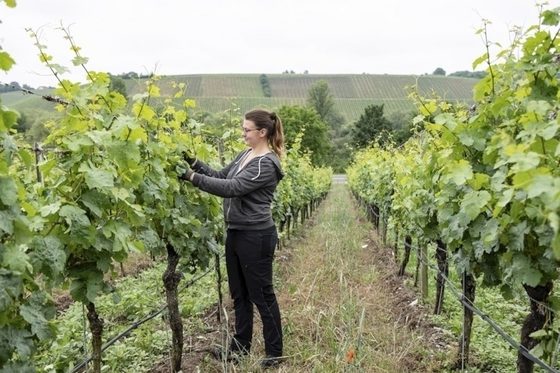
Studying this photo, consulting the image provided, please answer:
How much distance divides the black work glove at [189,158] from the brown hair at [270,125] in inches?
21.1

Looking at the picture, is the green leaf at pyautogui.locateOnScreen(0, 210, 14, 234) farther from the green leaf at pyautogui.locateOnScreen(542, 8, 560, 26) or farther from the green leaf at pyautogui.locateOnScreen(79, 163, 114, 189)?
the green leaf at pyautogui.locateOnScreen(542, 8, 560, 26)

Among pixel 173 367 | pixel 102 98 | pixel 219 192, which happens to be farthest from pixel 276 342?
pixel 102 98

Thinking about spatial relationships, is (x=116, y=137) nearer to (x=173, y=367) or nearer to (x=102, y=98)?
(x=102, y=98)

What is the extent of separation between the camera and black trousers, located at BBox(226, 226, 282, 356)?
415cm

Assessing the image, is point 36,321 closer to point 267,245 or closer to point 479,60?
point 267,245

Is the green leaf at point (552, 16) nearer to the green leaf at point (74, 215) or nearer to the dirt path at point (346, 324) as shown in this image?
the dirt path at point (346, 324)

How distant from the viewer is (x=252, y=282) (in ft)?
13.7

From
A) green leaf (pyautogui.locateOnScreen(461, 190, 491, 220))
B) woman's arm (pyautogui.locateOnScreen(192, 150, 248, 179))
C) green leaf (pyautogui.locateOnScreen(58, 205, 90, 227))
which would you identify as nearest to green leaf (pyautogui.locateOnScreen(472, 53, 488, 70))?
green leaf (pyautogui.locateOnScreen(461, 190, 491, 220))

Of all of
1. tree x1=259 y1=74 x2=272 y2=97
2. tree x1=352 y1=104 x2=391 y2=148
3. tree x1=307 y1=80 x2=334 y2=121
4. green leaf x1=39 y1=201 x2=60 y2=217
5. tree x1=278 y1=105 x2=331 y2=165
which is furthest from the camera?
tree x1=259 y1=74 x2=272 y2=97

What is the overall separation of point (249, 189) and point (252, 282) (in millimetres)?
767

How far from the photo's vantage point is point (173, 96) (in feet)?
13.4

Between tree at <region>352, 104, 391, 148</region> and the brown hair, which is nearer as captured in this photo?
the brown hair

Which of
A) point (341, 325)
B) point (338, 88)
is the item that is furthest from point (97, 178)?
point (338, 88)

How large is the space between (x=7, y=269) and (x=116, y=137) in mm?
972
